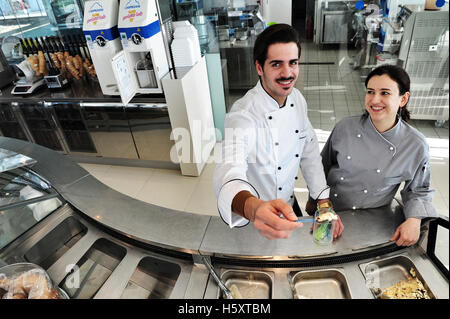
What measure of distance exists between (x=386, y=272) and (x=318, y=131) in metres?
2.95

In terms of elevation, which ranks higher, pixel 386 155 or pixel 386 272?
pixel 386 155

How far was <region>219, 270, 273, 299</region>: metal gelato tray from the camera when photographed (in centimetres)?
116

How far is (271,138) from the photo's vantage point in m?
1.45

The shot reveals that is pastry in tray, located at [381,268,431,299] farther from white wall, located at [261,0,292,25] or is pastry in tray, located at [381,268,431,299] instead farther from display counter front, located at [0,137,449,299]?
white wall, located at [261,0,292,25]

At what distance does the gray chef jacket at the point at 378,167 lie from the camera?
1.27 m

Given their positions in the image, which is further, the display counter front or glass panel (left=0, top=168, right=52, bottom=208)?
glass panel (left=0, top=168, right=52, bottom=208)

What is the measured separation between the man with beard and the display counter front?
146 millimetres

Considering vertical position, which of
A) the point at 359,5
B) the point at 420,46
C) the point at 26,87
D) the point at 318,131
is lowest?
the point at 318,131

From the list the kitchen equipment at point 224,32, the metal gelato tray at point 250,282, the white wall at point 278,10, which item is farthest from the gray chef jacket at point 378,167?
the kitchen equipment at point 224,32

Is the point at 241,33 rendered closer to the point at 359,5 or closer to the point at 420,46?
the point at 359,5

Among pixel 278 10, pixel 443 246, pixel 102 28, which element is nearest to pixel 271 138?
pixel 443 246

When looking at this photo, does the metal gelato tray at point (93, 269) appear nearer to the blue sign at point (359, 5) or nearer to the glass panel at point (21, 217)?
the glass panel at point (21, 217)

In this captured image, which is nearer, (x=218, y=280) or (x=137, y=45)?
(x=218, y=280)

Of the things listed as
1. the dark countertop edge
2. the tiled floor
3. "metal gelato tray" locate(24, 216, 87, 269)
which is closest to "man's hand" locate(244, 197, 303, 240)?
the dark countertop edge
